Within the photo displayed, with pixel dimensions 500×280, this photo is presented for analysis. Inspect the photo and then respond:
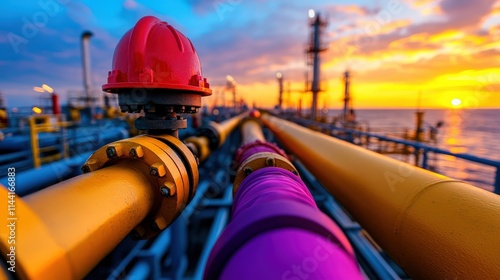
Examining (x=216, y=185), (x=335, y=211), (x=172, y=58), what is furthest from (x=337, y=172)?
(x=216, y=185)

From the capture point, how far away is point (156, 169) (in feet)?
3.87

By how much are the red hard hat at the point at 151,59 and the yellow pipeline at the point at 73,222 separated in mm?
526

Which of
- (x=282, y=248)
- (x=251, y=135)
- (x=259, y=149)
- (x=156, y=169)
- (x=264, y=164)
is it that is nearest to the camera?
(x=282, y=248)

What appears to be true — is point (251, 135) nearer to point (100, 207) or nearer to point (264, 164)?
point (264, 164)

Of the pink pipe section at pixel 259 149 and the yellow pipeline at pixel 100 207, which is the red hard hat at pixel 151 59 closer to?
the yellow pipeline at pixel 100 207

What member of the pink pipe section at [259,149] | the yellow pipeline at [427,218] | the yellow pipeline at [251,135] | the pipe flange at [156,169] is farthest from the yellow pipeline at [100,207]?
the yellow pipeline at [251,135]

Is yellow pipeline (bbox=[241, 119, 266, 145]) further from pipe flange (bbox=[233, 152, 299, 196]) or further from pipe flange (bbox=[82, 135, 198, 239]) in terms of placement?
pipe flange (bbox=[82, 135, 198, 239])

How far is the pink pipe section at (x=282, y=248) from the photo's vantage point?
66 cm

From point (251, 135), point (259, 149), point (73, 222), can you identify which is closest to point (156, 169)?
point (73, 222)

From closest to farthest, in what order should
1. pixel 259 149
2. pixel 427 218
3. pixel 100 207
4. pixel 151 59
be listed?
pixel 100 207 → pixel 427 218 → pixel 151 59 → pixel 259 149

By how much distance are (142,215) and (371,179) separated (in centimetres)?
125

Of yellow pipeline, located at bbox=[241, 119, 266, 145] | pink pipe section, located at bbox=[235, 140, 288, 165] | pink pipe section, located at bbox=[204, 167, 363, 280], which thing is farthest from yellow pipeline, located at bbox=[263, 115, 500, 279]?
yellow pipeline, located at bbox=[241, 119, 266, 145]

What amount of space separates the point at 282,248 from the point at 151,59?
1190mm

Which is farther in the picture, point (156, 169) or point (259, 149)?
point (259, 149)
